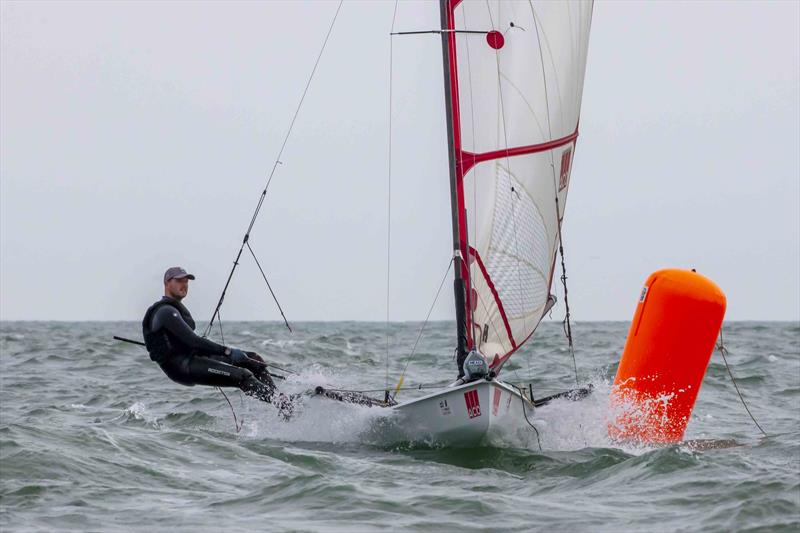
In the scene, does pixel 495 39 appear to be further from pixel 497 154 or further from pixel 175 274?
pixel 175 274

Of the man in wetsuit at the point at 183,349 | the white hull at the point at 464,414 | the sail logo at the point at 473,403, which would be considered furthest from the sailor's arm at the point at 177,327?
the sail logo at the point at 473,403

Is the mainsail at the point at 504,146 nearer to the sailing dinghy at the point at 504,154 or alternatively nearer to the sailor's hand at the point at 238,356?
the sailing dinghy at the point at 504,154

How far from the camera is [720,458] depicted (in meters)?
8.72

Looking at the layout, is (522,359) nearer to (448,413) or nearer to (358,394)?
(358,394)

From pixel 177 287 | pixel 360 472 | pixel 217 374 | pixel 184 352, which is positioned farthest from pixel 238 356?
pixel 360 472

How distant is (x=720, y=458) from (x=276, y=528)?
3758 mm

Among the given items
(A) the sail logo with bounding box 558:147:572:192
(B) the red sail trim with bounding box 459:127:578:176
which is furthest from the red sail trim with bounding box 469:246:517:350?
(A) the sail logo with bounding box 558:147:572:192

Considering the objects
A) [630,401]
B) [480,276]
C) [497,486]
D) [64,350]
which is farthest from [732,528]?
[64,350]

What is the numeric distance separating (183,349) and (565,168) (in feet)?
13.9

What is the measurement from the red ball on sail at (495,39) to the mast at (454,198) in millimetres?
411

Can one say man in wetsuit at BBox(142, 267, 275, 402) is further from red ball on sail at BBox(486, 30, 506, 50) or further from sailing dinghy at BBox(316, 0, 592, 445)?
red ball on sail at BBox(486, 30, 506, 50)

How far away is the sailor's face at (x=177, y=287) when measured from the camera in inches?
372

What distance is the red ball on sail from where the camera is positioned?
1058 centimetres

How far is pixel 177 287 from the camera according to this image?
9461 mm
